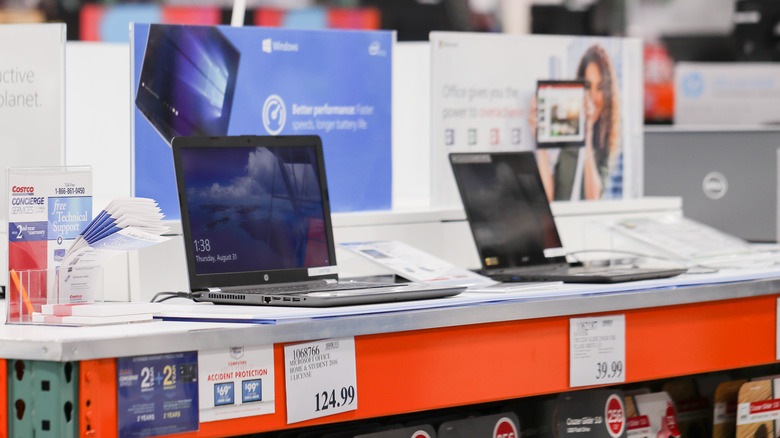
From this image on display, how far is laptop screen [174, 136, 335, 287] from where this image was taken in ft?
6.04

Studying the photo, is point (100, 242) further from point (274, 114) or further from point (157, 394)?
point (274, 114)

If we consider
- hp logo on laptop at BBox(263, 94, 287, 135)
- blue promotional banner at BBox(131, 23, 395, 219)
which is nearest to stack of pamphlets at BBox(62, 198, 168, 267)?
blue promotional banner at BBox(131, 23, 395, 219)

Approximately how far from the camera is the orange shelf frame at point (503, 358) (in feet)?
5.26

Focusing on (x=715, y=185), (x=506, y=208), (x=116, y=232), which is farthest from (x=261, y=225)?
(x=715, y=185)

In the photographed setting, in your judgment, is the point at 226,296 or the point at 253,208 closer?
the point at 226,296

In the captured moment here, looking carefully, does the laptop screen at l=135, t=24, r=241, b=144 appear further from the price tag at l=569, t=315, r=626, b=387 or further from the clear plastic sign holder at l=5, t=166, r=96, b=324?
the price tag at l=569, t=315, r=626, b=387

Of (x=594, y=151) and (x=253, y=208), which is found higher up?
(x=594, y=151)

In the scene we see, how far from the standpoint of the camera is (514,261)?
2.24m

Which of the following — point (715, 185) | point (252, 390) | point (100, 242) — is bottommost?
point (252, 390)

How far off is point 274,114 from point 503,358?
0.79m

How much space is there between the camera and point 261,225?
192cm

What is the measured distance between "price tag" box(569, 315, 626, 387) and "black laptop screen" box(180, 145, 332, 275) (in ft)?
1.66

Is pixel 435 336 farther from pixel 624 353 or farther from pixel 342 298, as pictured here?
pixel 624 353

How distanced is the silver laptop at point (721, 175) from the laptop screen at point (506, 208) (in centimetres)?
77
